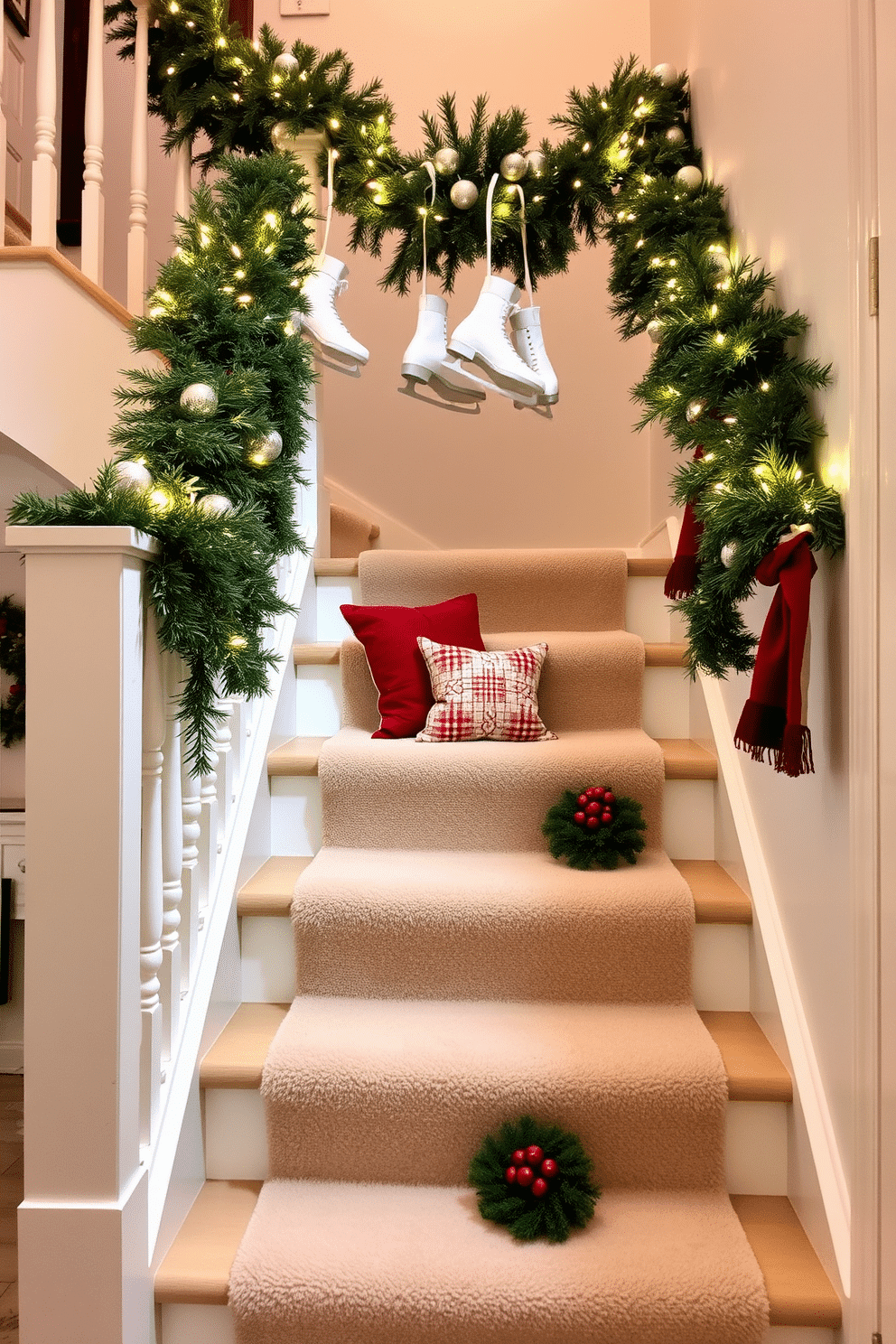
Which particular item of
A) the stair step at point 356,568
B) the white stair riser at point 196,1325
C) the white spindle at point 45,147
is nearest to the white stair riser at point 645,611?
the stair step at point 356,568

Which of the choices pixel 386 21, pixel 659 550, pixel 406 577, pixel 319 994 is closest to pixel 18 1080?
pixel 319 994

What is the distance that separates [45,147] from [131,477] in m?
1.19

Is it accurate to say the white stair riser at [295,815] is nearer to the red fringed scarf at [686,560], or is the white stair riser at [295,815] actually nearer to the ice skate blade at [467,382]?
the red fringed scarf at [686,560]

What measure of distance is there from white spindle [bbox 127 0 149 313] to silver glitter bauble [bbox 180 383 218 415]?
0.93 metres

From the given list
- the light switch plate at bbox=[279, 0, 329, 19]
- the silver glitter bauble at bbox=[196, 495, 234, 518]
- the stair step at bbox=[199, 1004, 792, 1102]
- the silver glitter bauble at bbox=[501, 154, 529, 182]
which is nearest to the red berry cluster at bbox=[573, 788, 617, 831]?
the stair step at bbox=[199, 1004, 792, 1102]

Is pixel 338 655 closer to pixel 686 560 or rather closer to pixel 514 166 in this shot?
pixel 686 560

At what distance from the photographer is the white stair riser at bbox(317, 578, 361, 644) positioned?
2.36 metres

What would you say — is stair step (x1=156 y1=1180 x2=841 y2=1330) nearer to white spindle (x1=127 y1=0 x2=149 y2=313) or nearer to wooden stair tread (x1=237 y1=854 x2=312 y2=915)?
wooden stair tread (x1=237 y1=854 x2=312 y2=915)

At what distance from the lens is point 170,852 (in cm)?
127

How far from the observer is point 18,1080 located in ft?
8.63

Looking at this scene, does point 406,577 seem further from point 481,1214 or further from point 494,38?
point 494,38

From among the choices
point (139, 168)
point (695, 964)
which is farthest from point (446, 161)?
point (695, 964)

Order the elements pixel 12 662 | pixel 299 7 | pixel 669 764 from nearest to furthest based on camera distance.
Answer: pixel 669 764
pixel 12 662
pixel 299 7

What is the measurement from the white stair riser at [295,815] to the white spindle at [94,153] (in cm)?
117
